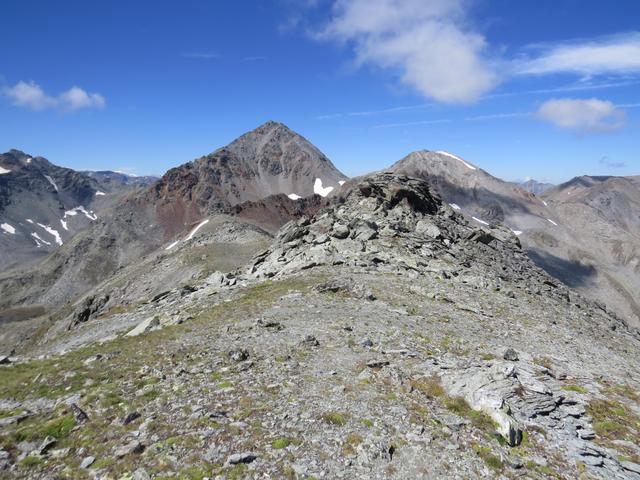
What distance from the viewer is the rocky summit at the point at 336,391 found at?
39.6ft

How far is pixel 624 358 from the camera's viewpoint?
26391mm

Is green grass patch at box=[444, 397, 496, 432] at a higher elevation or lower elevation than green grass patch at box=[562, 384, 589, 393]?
higher

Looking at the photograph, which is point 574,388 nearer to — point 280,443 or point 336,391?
point 336,391

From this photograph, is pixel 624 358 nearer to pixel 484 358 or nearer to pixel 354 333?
pixel 484 358

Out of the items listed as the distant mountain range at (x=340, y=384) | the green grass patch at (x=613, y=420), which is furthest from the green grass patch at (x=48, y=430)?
the green grass patch at (x=613, y=420)

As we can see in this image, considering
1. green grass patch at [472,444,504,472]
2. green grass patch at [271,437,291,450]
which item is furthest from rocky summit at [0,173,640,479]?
green grass patch at [271,437,291,450]

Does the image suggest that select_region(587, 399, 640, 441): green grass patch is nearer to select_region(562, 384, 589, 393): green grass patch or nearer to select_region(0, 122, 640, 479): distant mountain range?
select_region(0, 122, 640, 479): distant mountain range

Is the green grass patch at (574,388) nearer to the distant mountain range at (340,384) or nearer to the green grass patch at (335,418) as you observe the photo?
the distant mountain range at (340,384)

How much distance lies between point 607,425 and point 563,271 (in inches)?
7692

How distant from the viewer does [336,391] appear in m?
15.5

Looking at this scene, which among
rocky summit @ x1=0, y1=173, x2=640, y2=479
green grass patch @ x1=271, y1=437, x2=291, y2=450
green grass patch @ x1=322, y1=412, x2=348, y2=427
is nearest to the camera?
rocky summit @ x1=0, y1=173, x2=640, y2=479

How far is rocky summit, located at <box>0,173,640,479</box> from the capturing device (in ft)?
39.6

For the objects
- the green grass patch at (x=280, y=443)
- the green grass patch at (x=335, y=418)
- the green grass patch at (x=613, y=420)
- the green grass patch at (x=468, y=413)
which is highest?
the green grass patch at (x=335, y=418)

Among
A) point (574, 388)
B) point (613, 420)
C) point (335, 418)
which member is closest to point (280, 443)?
point (335, 418)
